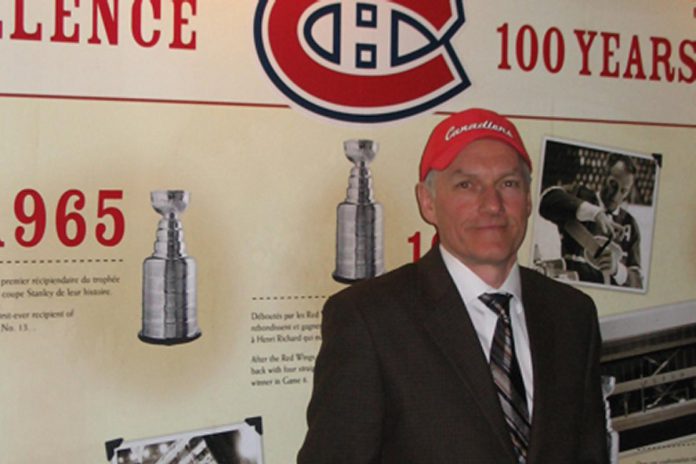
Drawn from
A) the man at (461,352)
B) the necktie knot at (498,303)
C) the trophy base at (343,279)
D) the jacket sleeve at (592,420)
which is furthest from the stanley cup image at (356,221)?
the jacket sleeve at (592,420)

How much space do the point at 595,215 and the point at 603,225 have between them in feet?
0.11

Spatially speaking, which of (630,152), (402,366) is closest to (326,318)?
(402,366)

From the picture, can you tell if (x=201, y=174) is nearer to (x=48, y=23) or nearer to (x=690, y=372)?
(x=48, y=23)

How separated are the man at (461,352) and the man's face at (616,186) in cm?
62

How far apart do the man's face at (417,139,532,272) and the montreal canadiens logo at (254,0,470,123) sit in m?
0.46

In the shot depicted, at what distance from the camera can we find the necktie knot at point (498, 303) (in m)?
1.57

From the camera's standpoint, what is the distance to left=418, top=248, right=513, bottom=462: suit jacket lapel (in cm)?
147

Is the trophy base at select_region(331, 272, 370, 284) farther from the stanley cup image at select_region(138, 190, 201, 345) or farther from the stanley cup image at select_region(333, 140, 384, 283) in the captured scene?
the stanley cup image at select_region(138, 190, 201, 345)

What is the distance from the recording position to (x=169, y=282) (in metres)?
1.80

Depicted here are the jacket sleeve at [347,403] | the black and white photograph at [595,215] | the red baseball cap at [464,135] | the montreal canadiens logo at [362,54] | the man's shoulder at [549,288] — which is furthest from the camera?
the black and white photograph at [595,215]

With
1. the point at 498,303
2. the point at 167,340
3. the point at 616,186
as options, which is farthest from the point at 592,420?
the point at 167,340

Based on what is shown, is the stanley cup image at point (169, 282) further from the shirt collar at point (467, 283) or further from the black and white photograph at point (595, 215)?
the black and white photograph at point (595, 215)

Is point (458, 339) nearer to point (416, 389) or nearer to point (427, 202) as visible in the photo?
point (416, 389)

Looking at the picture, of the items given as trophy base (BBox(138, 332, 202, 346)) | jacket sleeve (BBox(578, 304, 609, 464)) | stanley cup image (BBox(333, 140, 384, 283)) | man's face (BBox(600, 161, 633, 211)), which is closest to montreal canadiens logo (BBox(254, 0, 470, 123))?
stanley cup image (BBox(333, 140, 384, 283))
